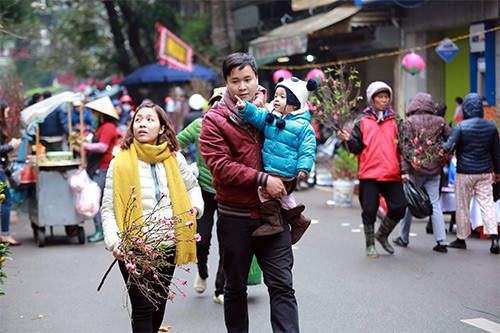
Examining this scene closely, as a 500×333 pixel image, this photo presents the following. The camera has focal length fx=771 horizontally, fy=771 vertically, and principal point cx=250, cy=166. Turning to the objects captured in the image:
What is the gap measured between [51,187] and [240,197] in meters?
5.80

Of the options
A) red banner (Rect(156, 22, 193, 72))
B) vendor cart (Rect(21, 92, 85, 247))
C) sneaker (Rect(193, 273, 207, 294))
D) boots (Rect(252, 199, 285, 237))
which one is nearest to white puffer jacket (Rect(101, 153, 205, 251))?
boots (Rect(252, 199, 285, 237))

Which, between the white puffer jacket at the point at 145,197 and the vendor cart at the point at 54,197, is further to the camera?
the vendor cart at the point at 54,197

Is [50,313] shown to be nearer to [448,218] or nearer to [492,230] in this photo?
[492,230]

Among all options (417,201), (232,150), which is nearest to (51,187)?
(417,201)

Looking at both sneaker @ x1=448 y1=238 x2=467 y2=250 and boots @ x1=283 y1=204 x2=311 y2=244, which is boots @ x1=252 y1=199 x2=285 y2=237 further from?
sneaker @ x1=448 y1=238 x2=467 y2=250

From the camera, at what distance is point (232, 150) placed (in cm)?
470

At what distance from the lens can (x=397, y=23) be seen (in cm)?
1823

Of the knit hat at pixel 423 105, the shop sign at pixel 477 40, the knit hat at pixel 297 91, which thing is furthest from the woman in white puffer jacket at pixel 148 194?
the shop sign at pixel 477 40

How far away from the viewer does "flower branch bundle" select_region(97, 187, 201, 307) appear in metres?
4.45

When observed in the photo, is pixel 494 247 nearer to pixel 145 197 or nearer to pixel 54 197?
pixel 145 197

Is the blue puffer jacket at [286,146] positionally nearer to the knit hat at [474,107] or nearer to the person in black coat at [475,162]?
the person in black coat at [475,162]

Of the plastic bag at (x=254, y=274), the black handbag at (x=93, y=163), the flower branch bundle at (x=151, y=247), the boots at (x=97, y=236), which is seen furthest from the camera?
the boots at (x=97, y=236)

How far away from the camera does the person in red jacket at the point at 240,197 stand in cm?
457

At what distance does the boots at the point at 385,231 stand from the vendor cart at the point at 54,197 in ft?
12.8
